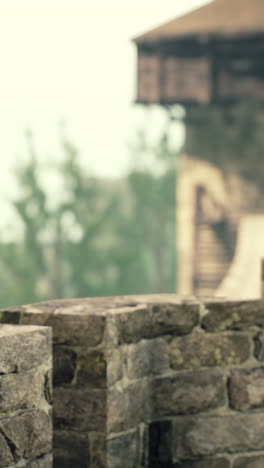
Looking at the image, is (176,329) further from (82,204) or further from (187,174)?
(82,204)

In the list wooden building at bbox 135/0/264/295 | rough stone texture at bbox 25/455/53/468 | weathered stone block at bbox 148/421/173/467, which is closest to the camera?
rough stone texture at bbox 25/455/53/468

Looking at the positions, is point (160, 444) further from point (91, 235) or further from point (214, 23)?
point (91, 235)

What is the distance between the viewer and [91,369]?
346cm

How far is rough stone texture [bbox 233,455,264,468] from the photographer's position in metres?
3.83

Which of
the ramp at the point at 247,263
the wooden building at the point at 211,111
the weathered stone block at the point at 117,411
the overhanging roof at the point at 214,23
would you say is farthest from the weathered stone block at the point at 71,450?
the overhanging roof at the point at 214,23

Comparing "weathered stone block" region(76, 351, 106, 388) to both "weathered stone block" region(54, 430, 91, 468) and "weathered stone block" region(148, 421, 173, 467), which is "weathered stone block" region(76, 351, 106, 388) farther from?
"weathered stone block" region(148, 421, 173, 467)

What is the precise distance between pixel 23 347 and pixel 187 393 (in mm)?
1080

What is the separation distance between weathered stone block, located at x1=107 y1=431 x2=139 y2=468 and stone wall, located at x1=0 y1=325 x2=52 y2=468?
44cm

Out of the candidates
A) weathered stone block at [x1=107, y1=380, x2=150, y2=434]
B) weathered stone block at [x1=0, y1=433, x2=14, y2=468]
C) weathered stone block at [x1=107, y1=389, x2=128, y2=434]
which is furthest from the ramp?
weathered stone block at [x1=0, y1=433, x2=14, y2=468]

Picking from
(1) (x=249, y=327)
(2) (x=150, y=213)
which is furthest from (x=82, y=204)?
(1) (x=249, y=327)


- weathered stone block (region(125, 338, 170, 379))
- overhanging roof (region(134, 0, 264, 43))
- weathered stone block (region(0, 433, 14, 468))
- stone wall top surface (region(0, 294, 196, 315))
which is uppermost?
overhanging roof (region(134, 0, 264, 43))

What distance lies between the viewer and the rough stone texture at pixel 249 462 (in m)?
3.83

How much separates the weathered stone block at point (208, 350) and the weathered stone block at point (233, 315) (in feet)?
0.12

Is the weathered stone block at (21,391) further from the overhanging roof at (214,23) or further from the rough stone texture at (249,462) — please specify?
the overhanging roof at (214,23)
